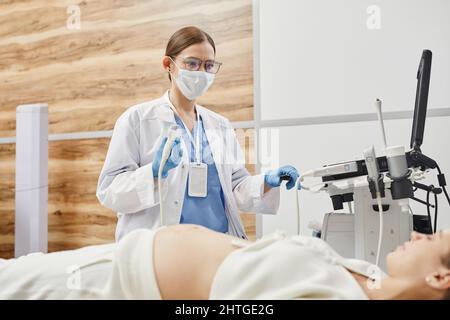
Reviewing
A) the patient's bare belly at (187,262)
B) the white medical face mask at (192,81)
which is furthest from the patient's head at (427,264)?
the white medical face mask at (192,81)

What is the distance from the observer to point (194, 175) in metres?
1.74

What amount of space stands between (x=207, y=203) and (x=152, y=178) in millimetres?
274

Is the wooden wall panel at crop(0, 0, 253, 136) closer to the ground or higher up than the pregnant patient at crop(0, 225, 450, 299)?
higher up

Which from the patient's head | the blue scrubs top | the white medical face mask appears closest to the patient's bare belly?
the patient's head

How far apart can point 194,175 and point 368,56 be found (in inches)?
36.3

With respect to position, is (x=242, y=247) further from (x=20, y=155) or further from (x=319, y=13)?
(x=20, y=155)

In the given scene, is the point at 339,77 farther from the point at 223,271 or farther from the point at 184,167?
the point at 223,271

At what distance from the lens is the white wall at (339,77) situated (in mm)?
1812

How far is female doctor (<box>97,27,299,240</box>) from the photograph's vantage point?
1665mm

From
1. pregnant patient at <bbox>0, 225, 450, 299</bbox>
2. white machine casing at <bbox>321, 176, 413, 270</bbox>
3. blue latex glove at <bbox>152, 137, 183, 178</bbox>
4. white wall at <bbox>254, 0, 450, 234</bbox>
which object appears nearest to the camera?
pregnant patient at <bbox>0, 225, 450, 299</bbox>

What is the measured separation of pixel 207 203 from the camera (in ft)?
5.79

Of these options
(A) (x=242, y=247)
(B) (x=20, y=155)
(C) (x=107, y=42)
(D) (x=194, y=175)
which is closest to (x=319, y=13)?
(D) (x=194, y=175)

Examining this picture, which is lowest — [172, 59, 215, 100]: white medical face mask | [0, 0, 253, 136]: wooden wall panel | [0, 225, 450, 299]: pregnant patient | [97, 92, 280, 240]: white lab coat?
[0, 225, 450, 299]: pregnant patient

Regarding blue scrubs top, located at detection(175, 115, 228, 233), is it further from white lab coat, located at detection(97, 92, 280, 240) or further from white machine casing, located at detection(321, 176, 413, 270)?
white machine casing, located at detection(321, 176, 413, 270)
